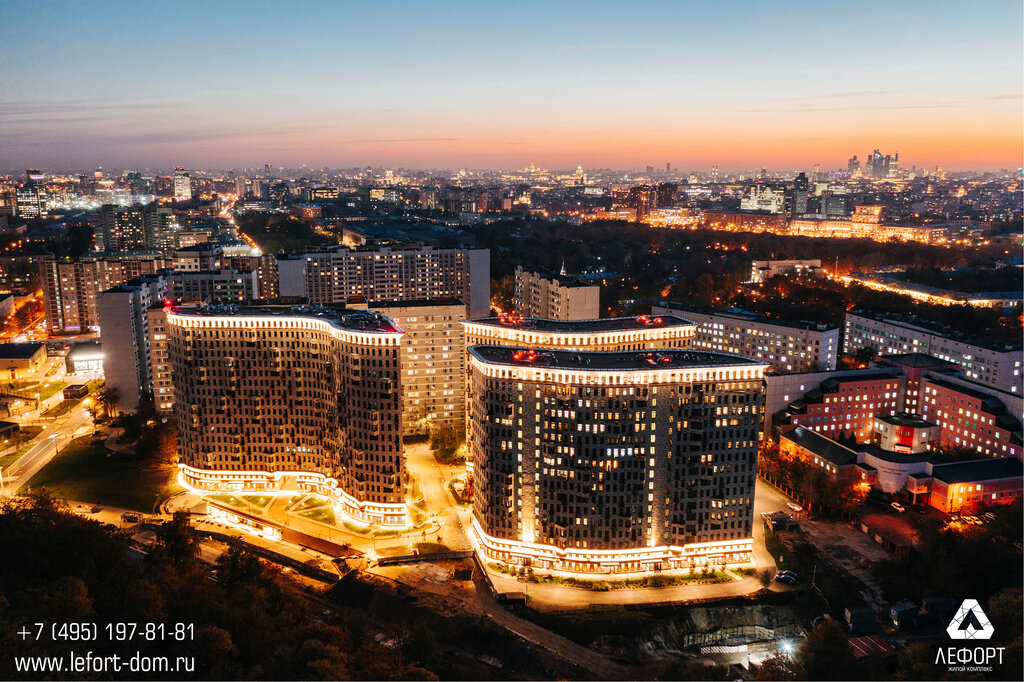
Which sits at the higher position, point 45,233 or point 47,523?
point 45,233

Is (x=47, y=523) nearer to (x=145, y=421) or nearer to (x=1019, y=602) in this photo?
(x=145, y=421)

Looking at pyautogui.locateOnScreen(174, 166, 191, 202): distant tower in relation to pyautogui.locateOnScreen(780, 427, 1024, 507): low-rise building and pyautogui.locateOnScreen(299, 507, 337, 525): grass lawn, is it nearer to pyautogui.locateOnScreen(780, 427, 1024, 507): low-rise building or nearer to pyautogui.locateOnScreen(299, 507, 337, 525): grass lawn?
pyautogui.locateOnScreen(299, 507, 337, 525): grass lawn

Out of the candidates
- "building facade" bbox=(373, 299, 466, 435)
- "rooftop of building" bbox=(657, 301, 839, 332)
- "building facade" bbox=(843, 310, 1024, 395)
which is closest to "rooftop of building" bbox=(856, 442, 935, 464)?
"building facade" bbox=(843, 310, 1024, 395)

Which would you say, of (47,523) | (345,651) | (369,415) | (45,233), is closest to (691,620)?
(345,651)

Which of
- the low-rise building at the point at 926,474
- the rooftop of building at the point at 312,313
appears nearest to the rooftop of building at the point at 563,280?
the low-rise building at the point at 926,474

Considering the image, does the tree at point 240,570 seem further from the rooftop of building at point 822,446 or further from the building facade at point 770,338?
the building facade at point 770,338
